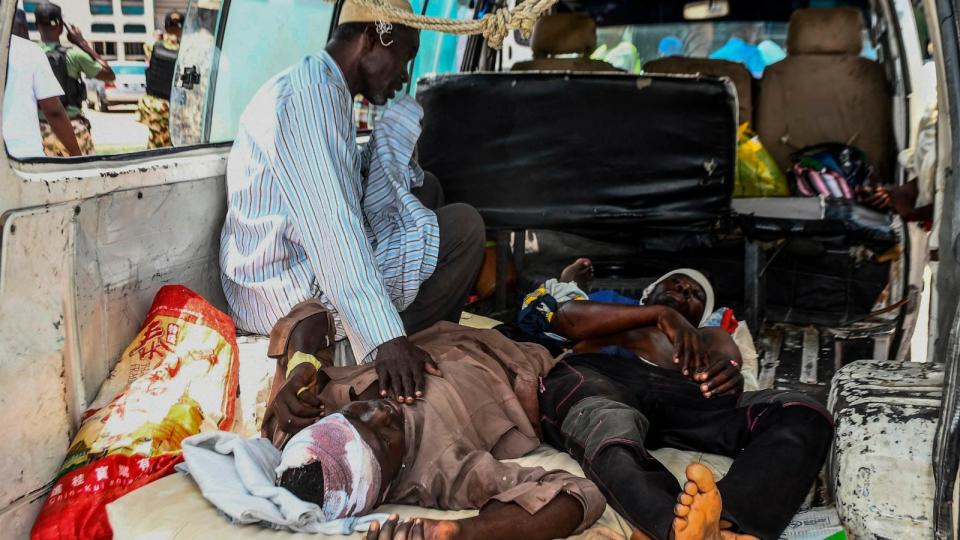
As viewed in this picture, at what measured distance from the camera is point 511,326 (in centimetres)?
318

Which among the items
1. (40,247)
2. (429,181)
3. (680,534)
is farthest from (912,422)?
(429,181)

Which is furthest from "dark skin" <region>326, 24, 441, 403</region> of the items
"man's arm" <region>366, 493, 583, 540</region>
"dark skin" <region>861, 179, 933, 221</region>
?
"dark skin" <region>861, 179, 933, 221</region>

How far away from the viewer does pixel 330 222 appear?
271 cm

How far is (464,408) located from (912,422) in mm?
1048

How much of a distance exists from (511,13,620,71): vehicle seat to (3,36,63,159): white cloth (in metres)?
3.14

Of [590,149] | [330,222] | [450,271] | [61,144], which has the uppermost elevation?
[61,144]

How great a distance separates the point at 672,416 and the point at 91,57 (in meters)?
2.11

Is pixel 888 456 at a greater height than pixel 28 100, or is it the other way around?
pixel 28 100

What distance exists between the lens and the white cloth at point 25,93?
2244 millimetres

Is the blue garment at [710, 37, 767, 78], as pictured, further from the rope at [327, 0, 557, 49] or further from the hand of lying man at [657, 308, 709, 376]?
the rope at [327, 0, 557, 49]

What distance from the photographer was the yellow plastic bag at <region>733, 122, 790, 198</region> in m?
5.02

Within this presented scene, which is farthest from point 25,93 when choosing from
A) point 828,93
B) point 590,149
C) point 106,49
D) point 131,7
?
point 828,93

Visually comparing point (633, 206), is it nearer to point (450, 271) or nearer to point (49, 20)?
point (450, 271)

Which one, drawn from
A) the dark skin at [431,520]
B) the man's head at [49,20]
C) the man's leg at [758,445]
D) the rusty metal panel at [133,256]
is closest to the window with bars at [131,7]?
the man's head at [49,20]
